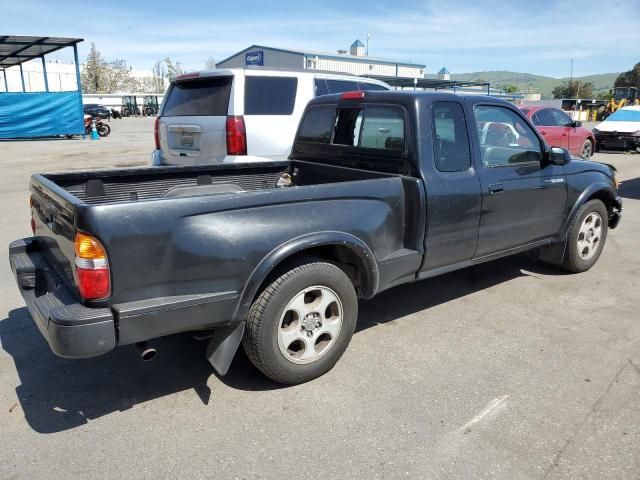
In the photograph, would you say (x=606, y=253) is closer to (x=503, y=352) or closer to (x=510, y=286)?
(x=510, y=286)

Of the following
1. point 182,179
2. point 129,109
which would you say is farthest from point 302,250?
point 129,109

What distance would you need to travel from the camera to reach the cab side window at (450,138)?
392 centimetres

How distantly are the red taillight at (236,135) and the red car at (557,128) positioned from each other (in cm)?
941

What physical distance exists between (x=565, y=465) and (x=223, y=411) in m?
1.87

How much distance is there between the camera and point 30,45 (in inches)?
813

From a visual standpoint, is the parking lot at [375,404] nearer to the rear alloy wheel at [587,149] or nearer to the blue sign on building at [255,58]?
the rear alloy wheel at [587,149]

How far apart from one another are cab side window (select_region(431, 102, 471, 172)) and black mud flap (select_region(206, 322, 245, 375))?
76.8 inches

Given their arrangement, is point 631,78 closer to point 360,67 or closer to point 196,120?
point 360,67

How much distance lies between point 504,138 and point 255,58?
43.9m

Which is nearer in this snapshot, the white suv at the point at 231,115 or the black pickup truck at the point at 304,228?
the black pickup truck at the point at 304,228

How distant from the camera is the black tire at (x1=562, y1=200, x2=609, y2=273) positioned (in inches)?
203

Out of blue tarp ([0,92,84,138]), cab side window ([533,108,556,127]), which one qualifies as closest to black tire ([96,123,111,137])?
blue tarp ([0,92,84,138])

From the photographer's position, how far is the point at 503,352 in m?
3.78

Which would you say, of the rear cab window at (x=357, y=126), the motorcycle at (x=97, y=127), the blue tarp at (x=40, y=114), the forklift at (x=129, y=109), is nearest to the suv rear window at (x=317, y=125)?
the rear cab window at (x=357, y=126)
